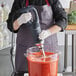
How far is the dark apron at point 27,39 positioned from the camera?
150cm

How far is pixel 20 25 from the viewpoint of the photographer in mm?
1470

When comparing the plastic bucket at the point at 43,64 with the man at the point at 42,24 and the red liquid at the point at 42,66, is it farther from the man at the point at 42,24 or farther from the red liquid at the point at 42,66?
the man at the point at 42,24

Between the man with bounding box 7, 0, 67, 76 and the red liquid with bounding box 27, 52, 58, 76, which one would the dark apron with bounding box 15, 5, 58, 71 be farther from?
the red liquid with bounding box 27, 52, 58, 76

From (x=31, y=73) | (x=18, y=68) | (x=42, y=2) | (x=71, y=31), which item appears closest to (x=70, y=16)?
(x=71, y=31)

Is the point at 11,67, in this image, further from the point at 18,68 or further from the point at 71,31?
the point at 18,68

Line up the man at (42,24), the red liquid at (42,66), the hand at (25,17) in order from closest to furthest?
the red liquid at (42,66), the hand at (25,17), the man at (42,24)

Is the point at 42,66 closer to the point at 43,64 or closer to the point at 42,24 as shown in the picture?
the point at 43,64

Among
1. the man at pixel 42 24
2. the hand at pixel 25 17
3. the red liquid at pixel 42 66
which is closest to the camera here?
the red liquid at pixel 42 66

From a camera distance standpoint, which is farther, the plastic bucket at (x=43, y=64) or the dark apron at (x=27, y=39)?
the dark apron at (x=27, y=39)

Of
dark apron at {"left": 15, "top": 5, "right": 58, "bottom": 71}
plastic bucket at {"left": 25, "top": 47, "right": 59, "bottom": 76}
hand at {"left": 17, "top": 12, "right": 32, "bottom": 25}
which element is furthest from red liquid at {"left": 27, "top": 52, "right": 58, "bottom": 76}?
dark apron at {"left": 15, "top": 5, "right": 58, "bottom": 71}

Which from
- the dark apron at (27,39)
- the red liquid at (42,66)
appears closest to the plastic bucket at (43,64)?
the red liquid at (42,66)

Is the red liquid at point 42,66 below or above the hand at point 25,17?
below

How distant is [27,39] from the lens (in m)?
1.51

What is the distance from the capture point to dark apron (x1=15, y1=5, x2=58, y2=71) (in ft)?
4.94
